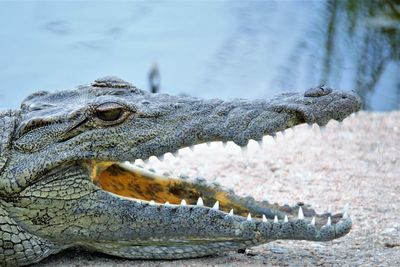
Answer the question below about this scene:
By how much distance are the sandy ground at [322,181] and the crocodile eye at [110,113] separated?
84 centimetres

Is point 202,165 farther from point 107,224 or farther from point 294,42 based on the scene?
point 294,42

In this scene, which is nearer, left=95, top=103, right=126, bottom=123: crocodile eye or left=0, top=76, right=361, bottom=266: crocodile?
left=0, top=76, right=361, bottom=266: crocodile

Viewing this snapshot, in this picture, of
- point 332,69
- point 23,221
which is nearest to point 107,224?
point 23,221

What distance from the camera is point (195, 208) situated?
4781mm

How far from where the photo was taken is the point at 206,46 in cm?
1277

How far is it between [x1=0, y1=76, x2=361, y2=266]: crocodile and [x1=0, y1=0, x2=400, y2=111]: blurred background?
569 centimetres

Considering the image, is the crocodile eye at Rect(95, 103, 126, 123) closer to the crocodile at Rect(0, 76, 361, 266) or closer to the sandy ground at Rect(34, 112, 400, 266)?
the crocodile at Rect(0, 76, 361, 266)

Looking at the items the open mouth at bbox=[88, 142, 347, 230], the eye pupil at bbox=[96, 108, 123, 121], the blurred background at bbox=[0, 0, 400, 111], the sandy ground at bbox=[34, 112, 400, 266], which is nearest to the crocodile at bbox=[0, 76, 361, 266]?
the eye pupil at bbox=[96, 108, 123, 121]

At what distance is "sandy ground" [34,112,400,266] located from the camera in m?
5.13

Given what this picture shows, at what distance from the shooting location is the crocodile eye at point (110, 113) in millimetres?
4957

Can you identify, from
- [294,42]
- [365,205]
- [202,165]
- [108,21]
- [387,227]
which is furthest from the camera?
[108,21]

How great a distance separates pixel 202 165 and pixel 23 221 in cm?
298

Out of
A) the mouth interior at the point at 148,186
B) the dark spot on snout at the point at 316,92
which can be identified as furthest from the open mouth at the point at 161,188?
the dark spot on snout at the point at 316,92

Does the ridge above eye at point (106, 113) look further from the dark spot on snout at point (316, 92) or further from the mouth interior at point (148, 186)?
the dark spot on snout at point (316, 92)
